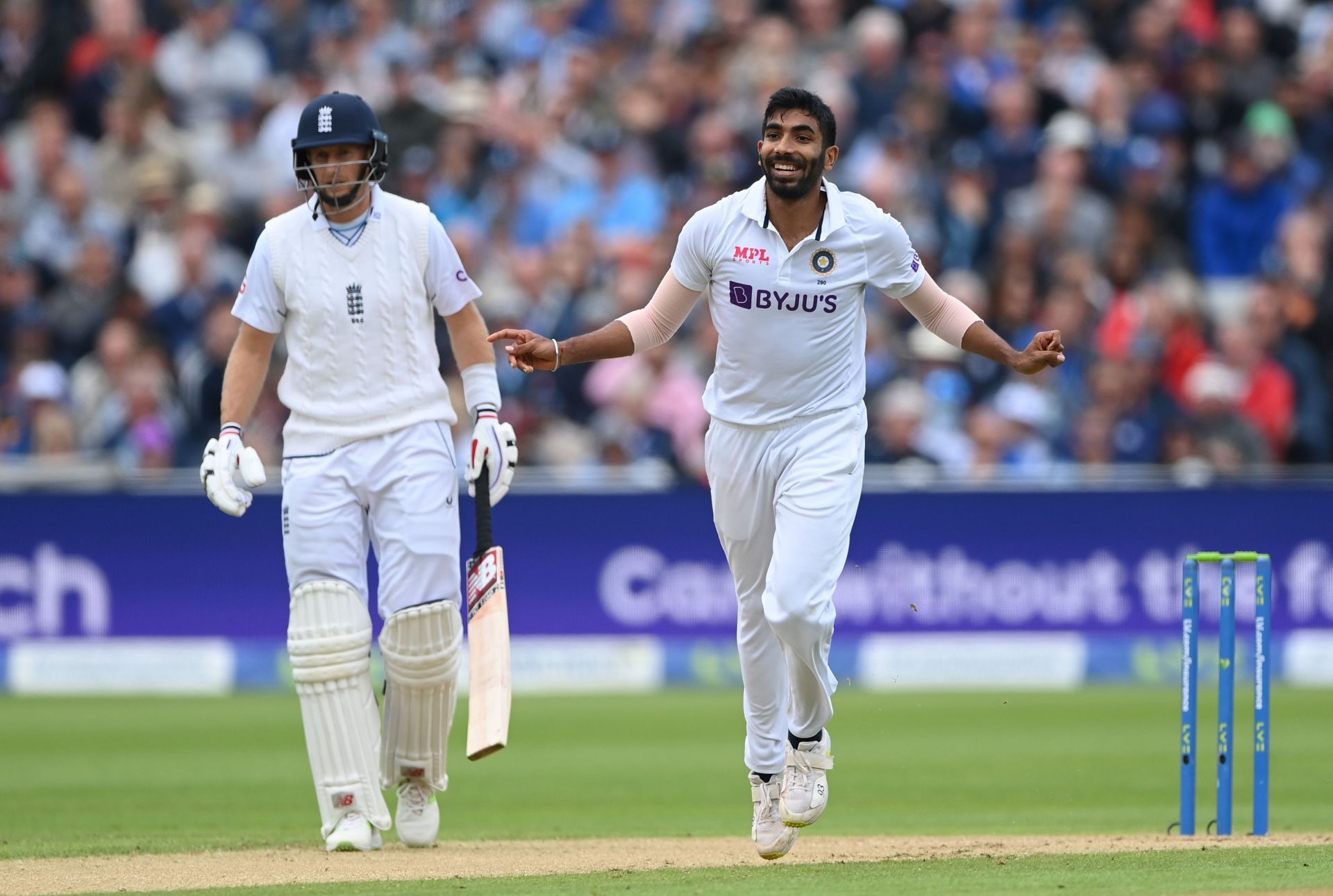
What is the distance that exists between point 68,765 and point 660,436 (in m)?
4.38

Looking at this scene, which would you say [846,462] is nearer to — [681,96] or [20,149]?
[681,96]

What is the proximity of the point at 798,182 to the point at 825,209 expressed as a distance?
0.48 ft

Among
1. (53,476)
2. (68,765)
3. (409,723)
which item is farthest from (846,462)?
(53,476)

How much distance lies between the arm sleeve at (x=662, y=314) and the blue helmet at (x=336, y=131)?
0.93 m

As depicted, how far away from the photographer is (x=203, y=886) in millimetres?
5707

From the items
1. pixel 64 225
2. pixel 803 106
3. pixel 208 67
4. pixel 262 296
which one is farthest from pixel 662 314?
pixel 208 67

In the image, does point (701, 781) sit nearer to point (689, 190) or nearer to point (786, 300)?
point (786, 300)

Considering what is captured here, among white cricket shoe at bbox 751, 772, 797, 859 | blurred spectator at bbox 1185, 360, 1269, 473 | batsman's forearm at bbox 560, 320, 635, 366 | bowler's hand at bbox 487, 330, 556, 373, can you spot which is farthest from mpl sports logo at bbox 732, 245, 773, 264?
blurred spectator at bbox 1185, 360, 1269, 473

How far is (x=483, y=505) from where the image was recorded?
261 inches

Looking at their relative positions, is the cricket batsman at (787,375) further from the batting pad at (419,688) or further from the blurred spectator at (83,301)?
the blurred spectator at (83,301)

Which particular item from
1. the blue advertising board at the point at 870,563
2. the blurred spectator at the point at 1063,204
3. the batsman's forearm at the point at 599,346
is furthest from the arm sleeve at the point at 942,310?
the blurred spectator at the point at 1063,204

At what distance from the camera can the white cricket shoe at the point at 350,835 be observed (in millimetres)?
6457

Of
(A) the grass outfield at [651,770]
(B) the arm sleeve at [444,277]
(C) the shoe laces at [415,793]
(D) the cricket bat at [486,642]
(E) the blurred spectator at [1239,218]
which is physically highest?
(E) the blurred spectator at [1239,218]

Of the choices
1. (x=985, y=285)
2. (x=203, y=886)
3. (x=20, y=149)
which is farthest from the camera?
(x=20, y=149)
